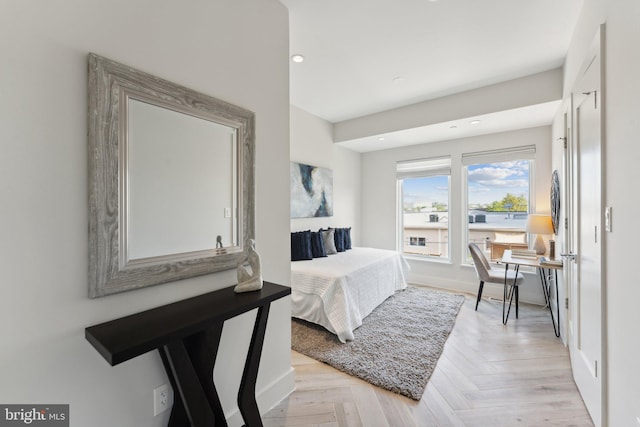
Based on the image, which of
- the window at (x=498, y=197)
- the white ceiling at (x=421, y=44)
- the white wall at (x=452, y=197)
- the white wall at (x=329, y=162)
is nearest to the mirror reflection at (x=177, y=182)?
the white ceiling at (x=421, y=44)

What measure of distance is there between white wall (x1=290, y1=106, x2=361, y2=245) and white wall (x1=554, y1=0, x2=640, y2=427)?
10.1 ft

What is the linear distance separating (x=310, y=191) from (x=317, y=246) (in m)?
0.87

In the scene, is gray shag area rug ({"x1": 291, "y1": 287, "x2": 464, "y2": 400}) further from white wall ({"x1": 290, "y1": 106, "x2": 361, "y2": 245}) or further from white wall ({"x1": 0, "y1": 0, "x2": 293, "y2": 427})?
white wall ({"x1": 290, "y1": 106, "x2": 361, "y2": 245})

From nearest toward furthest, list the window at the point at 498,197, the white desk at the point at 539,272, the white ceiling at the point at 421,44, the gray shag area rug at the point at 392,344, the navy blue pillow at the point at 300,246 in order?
1. the white ceiling at the point at 421,44
2. the gray shag area rug at the point at 392,344
3. the white desk at the point at 539,272
4. the navy blue pillow at the point at 300,246
5. the window at the point at 498,197

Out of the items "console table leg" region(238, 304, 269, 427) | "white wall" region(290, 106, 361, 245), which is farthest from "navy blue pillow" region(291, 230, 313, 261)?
"console table leg" region(238, 304, 269, 427)

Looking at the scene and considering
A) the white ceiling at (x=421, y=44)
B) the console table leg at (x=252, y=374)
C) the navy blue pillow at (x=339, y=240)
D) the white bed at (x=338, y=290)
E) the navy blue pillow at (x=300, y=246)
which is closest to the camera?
the console table leg at (x=252, y=374)

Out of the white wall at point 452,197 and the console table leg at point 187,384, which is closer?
the console table leg at point 187,384

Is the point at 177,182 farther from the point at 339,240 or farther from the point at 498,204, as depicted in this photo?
the point at 498,204

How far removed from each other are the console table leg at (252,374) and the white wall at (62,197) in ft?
1.19

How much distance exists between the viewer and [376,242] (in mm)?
5129

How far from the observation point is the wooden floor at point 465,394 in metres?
1.68

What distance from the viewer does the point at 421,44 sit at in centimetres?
235

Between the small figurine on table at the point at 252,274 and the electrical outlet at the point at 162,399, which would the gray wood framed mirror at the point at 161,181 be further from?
the electrical outlet at the point at 162,399

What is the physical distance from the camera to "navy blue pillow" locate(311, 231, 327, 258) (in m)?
3.70
